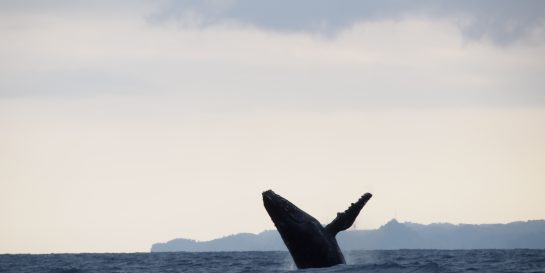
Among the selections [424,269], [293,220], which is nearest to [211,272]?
[424,269]

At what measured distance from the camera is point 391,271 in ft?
74.9

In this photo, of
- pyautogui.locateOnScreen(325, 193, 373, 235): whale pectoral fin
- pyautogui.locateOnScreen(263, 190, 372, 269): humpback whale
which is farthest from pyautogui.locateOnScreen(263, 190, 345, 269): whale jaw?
pyautogui.locateOnScreen(325, 193, 373, 235): whale pectoral fin

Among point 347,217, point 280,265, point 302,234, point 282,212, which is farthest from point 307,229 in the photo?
point 280,265

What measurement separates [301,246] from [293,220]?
79 cm

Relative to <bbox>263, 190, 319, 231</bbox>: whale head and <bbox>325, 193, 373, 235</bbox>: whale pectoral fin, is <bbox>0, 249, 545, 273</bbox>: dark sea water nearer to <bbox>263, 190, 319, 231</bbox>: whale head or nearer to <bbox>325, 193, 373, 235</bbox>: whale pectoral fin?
<bbox>325, 193, 373, 235</bbox>: whale pectoral fin

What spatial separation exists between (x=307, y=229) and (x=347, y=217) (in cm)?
119

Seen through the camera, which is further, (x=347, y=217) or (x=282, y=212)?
(x=347, y=217)

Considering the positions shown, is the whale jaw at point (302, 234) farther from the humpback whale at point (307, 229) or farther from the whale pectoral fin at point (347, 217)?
the whale pectoral fin at point (347, 217)

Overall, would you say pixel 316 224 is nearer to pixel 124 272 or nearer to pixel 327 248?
pixel 327 248

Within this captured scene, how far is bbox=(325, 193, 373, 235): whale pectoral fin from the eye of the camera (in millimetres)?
21656

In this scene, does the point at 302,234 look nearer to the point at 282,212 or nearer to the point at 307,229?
the point at 307,229

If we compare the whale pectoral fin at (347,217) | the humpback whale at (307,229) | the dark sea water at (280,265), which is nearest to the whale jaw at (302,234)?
the humpback whale at (307,229)

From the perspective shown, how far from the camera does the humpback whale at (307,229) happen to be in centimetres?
2086

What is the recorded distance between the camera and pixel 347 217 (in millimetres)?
21719
